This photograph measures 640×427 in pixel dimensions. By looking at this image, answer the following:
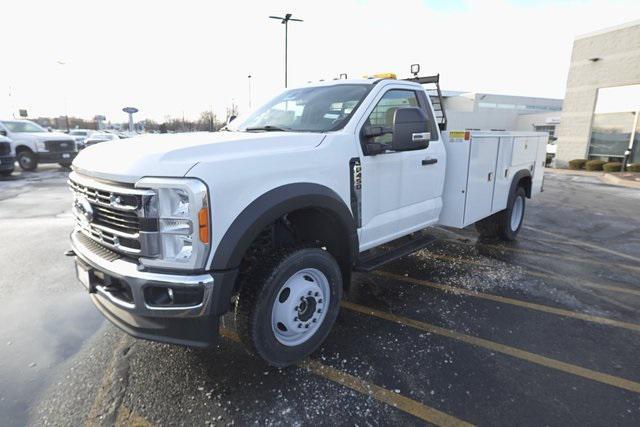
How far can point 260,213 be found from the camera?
7.70 ft

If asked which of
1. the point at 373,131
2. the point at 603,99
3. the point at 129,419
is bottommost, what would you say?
the point at 129,419

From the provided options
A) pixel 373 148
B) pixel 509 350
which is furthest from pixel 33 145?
pixel 509 350

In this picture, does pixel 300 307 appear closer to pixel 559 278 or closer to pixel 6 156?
pixel 559 278

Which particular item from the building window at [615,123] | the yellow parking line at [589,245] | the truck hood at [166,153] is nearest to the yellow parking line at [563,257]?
the yellow parking line at [589,245]

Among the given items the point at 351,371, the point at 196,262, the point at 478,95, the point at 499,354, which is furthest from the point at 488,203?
the point at 478,95

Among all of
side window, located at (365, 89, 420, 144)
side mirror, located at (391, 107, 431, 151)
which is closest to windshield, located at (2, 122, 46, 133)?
side window, located at (365, 89, 420, 144)

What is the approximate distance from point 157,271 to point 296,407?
1202 mm

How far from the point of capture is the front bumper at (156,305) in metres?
2.16

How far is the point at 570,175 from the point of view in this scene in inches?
680

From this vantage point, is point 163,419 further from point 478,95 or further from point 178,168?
point 478,95

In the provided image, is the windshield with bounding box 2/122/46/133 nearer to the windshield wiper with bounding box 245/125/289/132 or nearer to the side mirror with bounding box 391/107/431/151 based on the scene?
the windshield wiper with bounding box 245/125/289/132

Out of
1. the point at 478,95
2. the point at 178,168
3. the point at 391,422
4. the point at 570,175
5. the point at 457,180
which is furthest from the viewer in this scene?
the point at 478,95

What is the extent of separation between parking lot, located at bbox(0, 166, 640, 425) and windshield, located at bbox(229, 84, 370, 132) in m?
1.78

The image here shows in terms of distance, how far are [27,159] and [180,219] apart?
1839 centimetres
